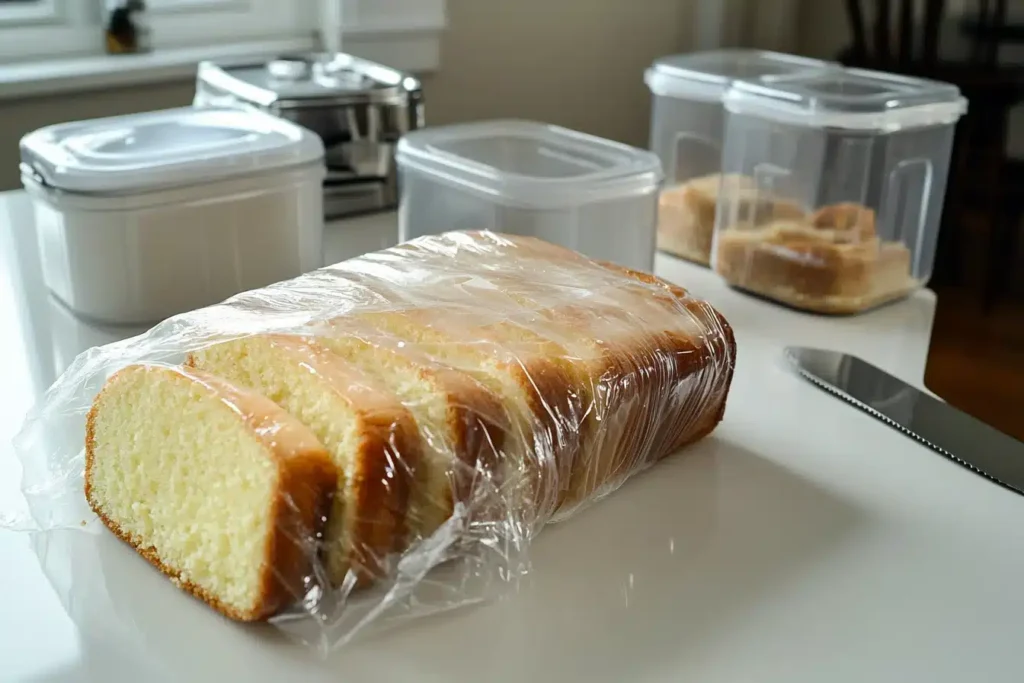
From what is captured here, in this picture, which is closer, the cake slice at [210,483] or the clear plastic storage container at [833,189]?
the cake slice at [210,483]

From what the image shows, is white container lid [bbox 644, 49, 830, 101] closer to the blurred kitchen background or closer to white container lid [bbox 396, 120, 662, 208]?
white container lid [bbox 396, 120, 662, 208]

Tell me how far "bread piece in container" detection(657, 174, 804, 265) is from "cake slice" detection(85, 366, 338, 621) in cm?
64

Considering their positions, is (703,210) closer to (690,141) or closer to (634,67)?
(690,141)

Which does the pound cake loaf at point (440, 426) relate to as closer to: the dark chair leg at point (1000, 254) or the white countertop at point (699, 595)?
the white countertop at point (699, 595)

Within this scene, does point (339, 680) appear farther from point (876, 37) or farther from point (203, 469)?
point (876, 37)

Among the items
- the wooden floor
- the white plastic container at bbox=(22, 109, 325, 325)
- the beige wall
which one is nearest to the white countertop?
the white plastic container at bbox=(22, 109, 325, 325)

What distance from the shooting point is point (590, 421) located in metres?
0.61

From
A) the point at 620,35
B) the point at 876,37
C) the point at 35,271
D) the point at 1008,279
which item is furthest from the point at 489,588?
the point at 1008,279

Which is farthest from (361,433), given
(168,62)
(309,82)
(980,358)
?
(980,358)

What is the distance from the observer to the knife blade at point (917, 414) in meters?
0.71

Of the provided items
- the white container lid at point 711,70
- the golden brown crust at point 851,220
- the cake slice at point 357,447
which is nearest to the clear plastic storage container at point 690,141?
the white container lid at point 711,70

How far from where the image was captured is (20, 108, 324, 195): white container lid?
0.81 meters

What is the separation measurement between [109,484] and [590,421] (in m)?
0.29

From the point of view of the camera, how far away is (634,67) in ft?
6.02
